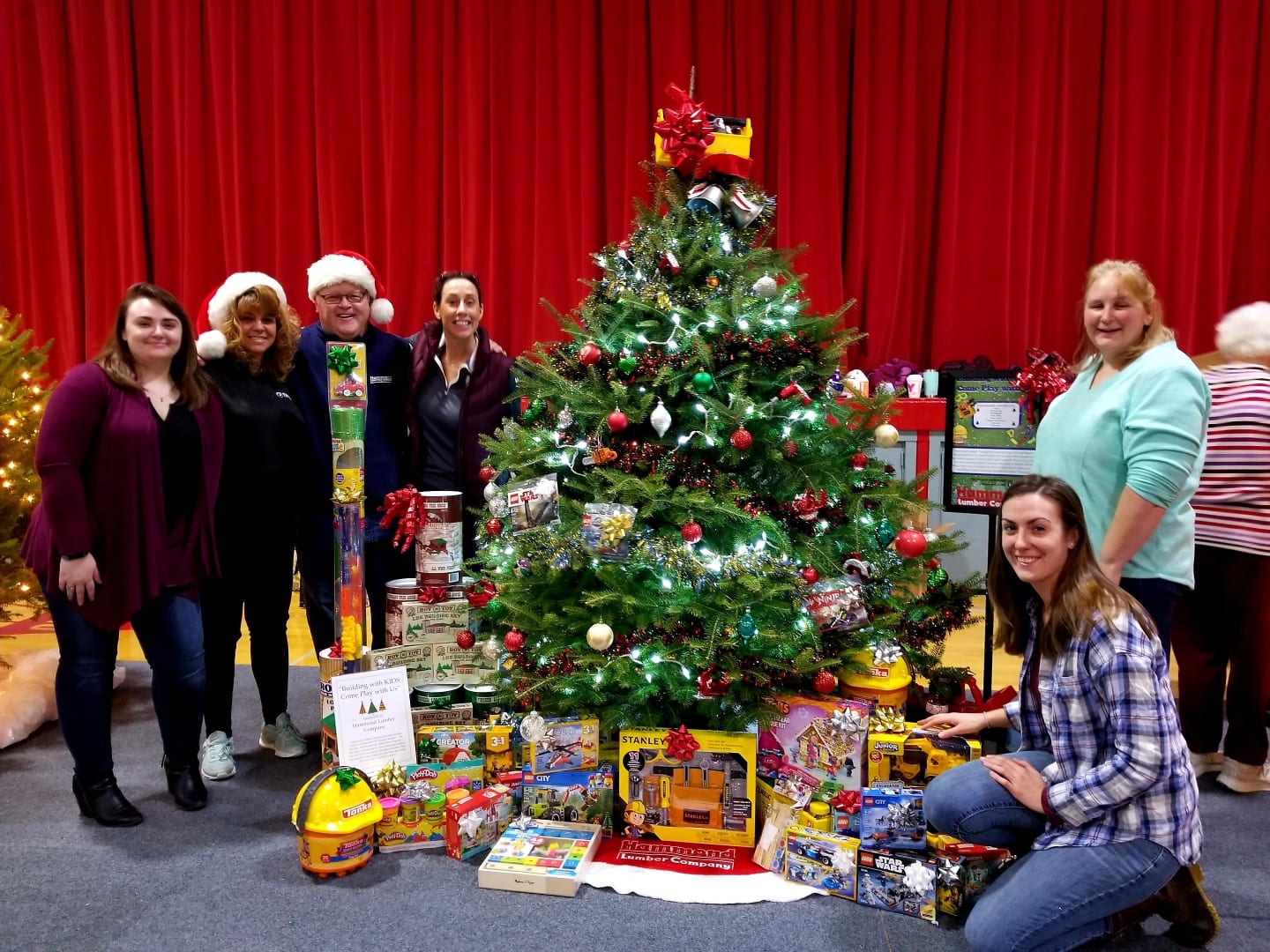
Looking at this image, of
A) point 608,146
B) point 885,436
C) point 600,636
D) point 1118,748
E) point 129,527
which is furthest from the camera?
point 608,146

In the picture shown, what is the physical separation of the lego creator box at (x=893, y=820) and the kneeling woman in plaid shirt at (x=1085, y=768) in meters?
0.23

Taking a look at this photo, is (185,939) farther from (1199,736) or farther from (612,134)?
(612,134)

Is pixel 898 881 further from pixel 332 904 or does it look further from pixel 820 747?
pixel 332 904

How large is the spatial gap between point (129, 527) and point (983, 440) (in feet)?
8.35

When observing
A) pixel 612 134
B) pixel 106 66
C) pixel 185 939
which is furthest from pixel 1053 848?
pixel 106 66

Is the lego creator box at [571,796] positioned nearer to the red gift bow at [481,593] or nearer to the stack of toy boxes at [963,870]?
the red gift bow at [481,593]

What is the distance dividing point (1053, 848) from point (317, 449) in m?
2.35

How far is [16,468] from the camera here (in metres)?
3.17

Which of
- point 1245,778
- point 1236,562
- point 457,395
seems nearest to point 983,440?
point 1236,562

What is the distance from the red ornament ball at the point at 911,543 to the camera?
235 cm

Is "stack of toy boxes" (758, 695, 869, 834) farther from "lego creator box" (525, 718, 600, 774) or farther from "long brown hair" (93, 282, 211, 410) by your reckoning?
"long brown hair" (93, 282, 211, 410)

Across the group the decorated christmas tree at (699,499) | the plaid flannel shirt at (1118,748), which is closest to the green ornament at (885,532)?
the decorated christmas tree at (699,499)

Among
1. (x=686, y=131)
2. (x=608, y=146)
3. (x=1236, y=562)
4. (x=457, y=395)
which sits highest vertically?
(x=608, y=146)

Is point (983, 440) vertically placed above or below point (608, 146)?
below
